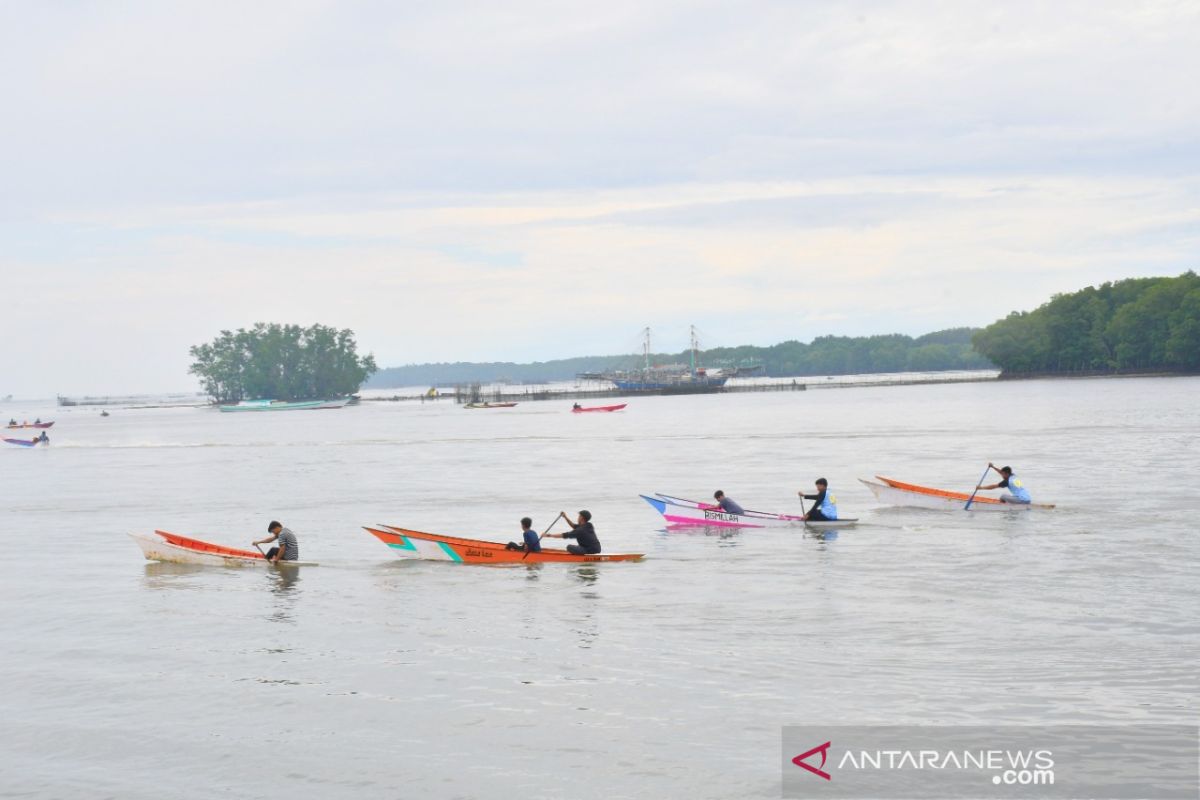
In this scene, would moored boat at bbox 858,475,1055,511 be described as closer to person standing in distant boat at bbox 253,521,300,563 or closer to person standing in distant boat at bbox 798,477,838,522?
person standing in distant boat at bbox 798,477,838,522

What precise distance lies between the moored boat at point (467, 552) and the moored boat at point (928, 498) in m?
14.1

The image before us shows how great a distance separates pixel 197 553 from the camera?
33188mm

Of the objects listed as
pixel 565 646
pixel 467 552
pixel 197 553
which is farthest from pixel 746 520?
pixel 197 553

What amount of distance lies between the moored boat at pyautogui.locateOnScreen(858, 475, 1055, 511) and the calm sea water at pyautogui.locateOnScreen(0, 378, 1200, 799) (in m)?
1.25

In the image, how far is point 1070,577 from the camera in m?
27.8

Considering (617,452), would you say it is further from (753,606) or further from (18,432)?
(18,432)

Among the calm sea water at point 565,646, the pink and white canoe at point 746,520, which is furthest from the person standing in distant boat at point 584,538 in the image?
the pink and white canoe at point 746,520

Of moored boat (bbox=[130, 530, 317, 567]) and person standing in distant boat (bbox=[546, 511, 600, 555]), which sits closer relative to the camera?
person standing in distant boat (bbox=[546, 511, 600, 555])

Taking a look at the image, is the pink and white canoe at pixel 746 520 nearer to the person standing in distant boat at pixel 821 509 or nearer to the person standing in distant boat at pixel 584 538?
the person standing in distant boat at pixel 821 509

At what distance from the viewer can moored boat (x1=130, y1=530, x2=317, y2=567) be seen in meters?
32.8

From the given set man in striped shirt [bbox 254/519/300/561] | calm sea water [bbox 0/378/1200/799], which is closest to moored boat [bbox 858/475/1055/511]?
calm sea water [bbox 0/378/1200/799]

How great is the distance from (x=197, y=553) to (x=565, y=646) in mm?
15845

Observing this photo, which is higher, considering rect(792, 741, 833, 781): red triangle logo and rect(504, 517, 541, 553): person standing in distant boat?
rect(504, 517, 541, 553): person standing in distant boat

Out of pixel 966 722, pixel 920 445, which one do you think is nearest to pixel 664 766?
pixel 966 722
